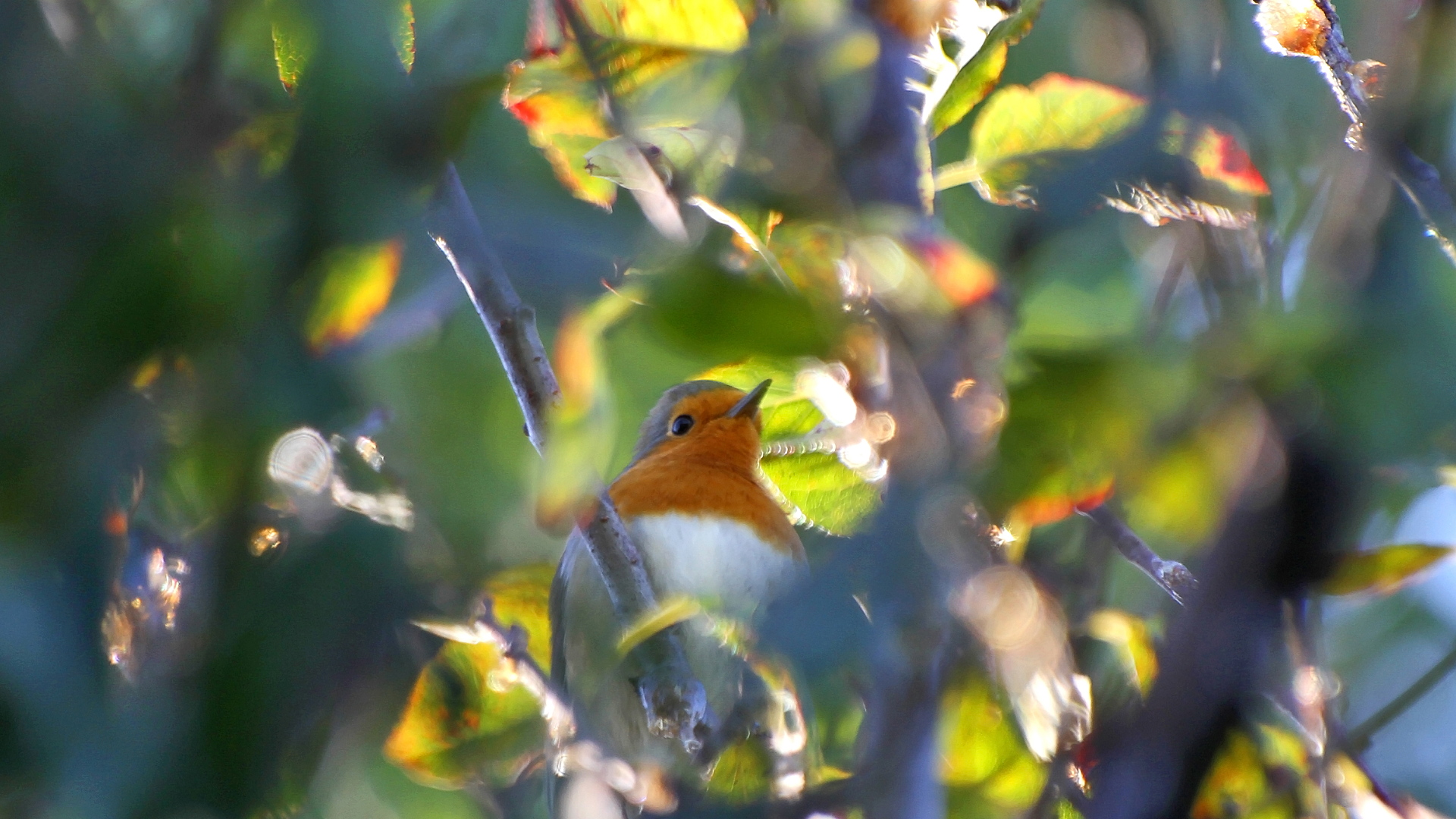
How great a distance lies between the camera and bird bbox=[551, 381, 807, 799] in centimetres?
303

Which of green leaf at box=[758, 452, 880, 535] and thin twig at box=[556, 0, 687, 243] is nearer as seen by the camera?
thin twig at box=[556, 0, 687, 243]

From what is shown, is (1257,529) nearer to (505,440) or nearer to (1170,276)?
(1170,276)

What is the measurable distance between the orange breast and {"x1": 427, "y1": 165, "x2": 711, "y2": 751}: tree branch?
0.86 m

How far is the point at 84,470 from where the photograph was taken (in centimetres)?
116

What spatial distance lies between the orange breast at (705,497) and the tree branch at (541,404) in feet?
2.84

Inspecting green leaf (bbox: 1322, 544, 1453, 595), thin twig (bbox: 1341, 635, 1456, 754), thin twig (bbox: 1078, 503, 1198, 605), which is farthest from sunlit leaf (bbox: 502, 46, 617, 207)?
thin twig (bbox: 1341, 635, 1456, 754)

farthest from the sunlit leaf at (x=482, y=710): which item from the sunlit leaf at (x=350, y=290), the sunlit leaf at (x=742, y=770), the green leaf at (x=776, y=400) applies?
the sunlit leaf at (x=350, y=290)

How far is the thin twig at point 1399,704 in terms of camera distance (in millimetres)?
1542

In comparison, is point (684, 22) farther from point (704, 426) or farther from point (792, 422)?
point (704, 426)

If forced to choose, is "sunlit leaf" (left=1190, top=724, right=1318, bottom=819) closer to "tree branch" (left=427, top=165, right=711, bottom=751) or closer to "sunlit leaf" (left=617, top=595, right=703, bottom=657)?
"sunlit leaf" (left=617, top=595, right=703, bottom=657)

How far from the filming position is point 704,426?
3830 mm

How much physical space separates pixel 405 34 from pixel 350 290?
344 millimetres

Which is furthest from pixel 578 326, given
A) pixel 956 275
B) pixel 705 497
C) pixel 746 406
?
pixel 746 406

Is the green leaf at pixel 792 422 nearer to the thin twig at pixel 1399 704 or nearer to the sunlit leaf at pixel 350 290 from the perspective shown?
the thin twig at pixel 1399 704
